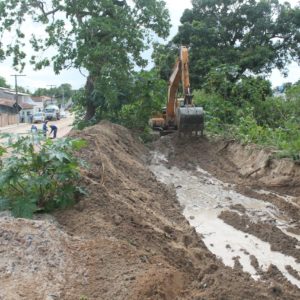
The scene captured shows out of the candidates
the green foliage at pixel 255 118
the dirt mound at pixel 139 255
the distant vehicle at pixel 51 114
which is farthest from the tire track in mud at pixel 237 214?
the distant vehicle at pixel 51 114

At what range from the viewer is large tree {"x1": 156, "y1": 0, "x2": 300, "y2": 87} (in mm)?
27906

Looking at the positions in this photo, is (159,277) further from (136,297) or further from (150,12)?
(150,12)

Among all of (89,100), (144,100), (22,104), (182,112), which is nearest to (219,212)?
(182,112)

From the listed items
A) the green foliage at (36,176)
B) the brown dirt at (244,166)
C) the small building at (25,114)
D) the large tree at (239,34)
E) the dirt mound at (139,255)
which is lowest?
the small building at (25,114)

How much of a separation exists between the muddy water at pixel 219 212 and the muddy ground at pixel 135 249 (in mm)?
38

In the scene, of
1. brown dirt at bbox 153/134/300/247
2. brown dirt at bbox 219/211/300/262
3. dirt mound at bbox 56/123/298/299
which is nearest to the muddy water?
brown dirt at bbox 219/211/300/262

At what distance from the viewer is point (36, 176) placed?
5.36 meters

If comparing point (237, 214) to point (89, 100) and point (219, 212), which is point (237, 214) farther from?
point (89, 100)

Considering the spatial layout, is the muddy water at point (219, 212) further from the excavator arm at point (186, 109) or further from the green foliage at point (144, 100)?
the green foliage at point (144, 100)

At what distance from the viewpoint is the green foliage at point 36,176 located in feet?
17.0

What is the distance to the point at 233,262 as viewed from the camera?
20.1 ft

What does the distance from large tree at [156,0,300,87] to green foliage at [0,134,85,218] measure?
22830mm

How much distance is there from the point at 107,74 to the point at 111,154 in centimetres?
675

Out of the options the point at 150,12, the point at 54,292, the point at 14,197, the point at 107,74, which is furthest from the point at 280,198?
the point at 150,12
